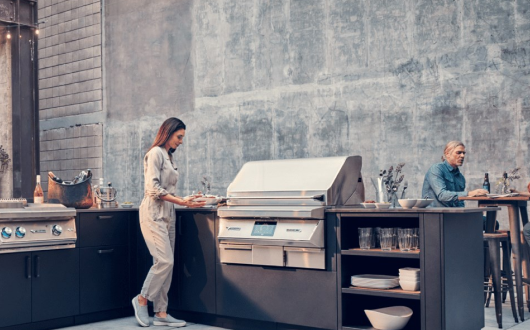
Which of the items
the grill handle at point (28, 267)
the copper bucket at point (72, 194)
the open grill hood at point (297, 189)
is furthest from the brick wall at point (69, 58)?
the open grill hood at point (297, 189)

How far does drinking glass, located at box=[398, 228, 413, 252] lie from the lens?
146 inches

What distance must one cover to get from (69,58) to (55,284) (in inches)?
279

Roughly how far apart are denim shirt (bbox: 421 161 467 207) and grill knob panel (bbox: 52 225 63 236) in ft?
8.99

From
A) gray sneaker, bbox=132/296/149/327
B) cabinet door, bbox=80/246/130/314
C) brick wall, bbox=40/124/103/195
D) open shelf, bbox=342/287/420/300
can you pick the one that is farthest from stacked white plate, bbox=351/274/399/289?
brick wall, bbox=40/124/103/195

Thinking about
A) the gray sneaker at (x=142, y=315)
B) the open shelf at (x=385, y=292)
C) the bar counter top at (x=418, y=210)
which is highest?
the bar counter top at (x=418, y=210)

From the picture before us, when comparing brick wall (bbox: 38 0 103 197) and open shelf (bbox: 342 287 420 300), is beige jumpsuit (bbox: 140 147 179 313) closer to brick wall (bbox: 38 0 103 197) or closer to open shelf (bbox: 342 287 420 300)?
open shelf (bbox: 342 287 420 300)

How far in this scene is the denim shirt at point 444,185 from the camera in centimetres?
466

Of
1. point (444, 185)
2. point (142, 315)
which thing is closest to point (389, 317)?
point (444, 185)

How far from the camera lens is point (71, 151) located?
35.0 feet

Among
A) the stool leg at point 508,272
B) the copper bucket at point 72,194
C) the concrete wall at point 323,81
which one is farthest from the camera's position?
the concrete wall at point 323,81

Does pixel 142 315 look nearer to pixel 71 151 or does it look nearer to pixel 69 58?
pixel 71 151

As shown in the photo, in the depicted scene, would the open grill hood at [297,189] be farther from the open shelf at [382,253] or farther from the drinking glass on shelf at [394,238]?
the drinking glass on shelf at [394,238]

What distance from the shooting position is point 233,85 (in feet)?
29.0

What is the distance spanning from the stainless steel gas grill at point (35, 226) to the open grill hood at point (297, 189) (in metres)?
1.15
